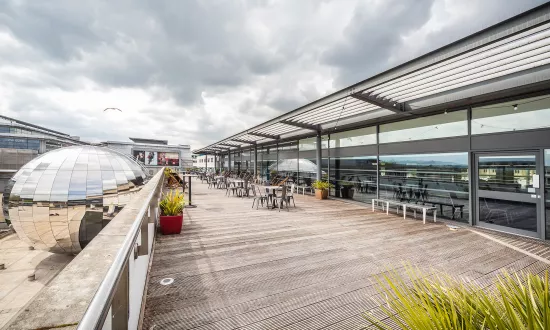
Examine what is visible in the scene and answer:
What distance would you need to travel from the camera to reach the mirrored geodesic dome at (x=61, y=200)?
3.92 meters

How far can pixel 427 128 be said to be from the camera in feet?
24.2

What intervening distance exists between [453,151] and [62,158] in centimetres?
928

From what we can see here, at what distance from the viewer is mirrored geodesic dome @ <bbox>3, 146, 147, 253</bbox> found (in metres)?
3.92

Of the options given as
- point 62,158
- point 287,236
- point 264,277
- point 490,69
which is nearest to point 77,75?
point 62,158

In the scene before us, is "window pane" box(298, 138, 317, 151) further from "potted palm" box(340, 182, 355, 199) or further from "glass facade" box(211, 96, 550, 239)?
"potted palm" box(340, 182, 355, 199)

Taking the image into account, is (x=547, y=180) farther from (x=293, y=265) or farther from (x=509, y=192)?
(x=293, y=265)

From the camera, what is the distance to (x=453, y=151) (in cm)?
667

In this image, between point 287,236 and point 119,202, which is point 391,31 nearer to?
point 287,236

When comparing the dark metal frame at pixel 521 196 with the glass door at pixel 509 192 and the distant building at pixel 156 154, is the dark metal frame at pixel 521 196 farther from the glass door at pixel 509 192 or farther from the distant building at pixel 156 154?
the distant building at pixel 156 154

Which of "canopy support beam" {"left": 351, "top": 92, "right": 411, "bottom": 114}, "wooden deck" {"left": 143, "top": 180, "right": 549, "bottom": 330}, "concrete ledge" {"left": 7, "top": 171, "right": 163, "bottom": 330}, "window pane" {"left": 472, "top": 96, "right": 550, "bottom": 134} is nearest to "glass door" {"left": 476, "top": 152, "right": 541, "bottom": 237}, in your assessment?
"window pane" {"left": 472, "top": 96, "right": 550, "bottom": 134}

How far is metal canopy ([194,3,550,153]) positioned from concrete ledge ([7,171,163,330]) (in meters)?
5.18

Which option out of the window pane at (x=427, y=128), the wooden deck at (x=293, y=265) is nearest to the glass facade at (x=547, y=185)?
the wooden deck at (x=293, y=265)

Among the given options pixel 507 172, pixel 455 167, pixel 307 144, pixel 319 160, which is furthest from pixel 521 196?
pixel 307 144

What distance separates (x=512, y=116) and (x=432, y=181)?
248cm
